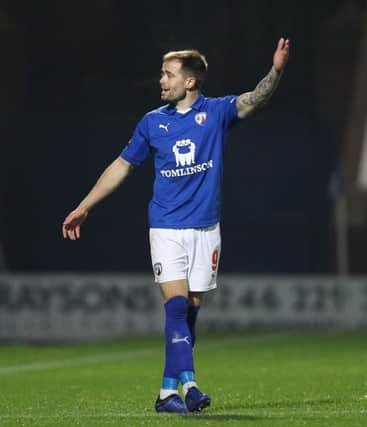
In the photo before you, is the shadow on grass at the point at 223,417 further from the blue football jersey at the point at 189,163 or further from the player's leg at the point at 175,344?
the blue football jersey at the point at 189,163

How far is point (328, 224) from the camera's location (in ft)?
122

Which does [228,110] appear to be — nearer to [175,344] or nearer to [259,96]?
[259,96]

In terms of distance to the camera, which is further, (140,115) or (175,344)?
(140,115)

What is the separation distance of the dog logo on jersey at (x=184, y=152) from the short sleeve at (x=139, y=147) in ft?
0.92

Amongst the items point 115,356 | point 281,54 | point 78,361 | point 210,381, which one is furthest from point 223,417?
point 115,356

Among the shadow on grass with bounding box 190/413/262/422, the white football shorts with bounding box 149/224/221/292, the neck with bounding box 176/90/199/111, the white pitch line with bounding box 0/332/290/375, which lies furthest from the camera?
the white pitch line with bounding box 0/332/290/375

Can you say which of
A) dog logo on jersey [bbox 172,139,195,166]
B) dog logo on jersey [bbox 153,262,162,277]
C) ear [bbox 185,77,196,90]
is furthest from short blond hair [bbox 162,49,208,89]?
dog logo on jersey [bbox 153,262,162,277]

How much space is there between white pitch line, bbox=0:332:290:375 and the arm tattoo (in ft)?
24.3

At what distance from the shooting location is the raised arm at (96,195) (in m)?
10.6

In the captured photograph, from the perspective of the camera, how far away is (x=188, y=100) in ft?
34.8

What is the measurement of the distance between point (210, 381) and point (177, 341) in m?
4.55

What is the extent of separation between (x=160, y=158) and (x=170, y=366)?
1.31m

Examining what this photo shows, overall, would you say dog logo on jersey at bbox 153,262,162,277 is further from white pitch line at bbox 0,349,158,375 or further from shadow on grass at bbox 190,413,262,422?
white pitch line at bbox 0,349,158,375

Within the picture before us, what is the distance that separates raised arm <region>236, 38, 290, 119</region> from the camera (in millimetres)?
10227
